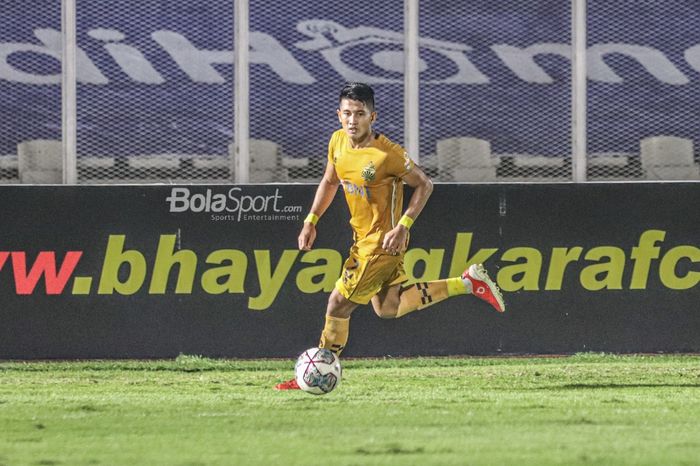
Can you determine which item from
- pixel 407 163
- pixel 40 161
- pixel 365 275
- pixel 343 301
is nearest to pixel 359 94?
pixel 407 163

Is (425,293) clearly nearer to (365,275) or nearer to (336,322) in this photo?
(365,275)

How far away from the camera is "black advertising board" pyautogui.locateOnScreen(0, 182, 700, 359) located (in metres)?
13.7

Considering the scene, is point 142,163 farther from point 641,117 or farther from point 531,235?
point 641,117

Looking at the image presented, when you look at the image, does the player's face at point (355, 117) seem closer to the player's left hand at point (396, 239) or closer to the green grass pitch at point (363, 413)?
the player's left hand at point (396, 239)

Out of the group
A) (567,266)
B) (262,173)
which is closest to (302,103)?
(262,173)

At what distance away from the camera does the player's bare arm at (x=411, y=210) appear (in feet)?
33.3

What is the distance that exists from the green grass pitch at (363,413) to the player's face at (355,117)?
1851mm

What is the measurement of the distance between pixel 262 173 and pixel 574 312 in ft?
10.6

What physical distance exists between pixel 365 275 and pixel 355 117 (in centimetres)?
109

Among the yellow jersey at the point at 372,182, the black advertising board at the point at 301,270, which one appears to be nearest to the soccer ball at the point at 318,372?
the yellow jersey at the point at 372,182

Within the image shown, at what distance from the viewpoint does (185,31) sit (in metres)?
14.6

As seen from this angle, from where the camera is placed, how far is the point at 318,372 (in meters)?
10.2

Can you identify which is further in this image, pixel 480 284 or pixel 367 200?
pixel 480 284

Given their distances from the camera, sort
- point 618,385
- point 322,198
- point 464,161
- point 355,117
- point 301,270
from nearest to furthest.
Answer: point 355,117 < point 322,198 < point 618,385 < point 301,270 < point 464,161
